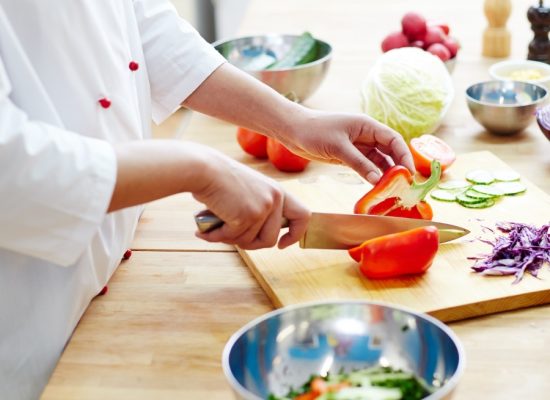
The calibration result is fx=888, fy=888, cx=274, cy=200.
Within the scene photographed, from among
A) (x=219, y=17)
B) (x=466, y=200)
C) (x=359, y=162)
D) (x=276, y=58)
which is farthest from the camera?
(x=219, y=17)

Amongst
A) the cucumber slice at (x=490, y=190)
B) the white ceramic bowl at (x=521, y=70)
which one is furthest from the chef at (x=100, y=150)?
the white ceramic bowl at (x=521, y=70)

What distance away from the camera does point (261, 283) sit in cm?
167

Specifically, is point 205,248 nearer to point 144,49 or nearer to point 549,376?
point 144,49

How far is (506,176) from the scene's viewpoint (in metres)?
2.00

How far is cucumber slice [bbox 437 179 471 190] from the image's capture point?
77.4 inches

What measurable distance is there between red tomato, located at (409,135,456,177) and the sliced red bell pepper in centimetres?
46

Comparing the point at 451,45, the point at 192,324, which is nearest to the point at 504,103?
the point at 451,45

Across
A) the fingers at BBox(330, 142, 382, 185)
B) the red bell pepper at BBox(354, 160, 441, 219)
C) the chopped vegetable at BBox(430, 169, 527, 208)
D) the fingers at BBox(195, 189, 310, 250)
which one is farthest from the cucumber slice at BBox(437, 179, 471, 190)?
the fingers at BBox(195, 189, 310, 250)

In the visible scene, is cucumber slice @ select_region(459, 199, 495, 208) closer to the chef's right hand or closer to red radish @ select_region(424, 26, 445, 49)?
the chef's right hand

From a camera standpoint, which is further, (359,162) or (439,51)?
(439,51)

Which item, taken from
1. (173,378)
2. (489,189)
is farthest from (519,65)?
(173,378)

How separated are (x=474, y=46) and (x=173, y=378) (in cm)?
195

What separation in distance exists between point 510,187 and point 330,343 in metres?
0.79

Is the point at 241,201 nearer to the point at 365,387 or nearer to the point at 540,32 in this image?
the point at 365,387
